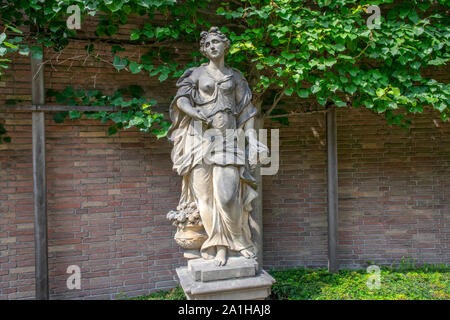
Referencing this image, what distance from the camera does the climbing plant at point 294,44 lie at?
3998 mm

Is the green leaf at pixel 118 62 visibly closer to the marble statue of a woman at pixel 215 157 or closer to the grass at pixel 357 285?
the marble statue of a woman at pixel 215 157

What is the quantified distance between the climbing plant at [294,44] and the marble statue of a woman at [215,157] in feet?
2.37

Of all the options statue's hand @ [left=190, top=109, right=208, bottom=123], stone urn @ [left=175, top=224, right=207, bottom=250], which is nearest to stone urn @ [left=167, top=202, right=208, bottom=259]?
stone urn @ [left=175, top=224, right=207, bottom=250]

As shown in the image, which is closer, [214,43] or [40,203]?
[214,43]

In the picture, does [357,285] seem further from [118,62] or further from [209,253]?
[118,62]

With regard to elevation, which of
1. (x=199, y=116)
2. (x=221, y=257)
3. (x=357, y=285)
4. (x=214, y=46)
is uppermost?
(x=214, y=46)

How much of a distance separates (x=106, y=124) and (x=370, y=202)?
157 inches

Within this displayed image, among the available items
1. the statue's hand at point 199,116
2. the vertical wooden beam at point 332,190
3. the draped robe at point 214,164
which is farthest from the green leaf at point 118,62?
the vertical wooden beam at point 332,190

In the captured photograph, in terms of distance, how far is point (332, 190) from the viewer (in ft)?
17.4

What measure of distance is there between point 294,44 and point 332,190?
214 centimetres

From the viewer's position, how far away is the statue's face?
3.28 metres

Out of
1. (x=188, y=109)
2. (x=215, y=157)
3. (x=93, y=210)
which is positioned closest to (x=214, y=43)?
(x=188, y=109)

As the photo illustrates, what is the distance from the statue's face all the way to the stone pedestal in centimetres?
183
